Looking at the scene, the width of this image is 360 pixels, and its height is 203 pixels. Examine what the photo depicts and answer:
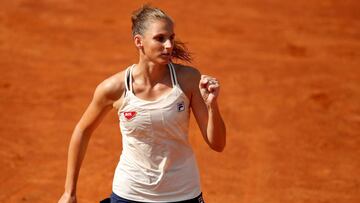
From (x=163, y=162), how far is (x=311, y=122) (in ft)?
19.6

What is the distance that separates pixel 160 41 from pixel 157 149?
0.70m

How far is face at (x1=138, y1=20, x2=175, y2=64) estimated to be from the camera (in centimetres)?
487

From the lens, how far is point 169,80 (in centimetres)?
500

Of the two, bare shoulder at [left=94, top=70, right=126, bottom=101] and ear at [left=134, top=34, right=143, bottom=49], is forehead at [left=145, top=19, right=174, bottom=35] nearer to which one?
ear at [left=134, top=34, right=143, bottom=49]

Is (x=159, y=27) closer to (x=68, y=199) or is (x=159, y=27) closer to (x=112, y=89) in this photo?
(x=112, y=89)

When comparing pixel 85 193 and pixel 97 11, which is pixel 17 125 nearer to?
pixel 85 193

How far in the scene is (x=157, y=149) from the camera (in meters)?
4.96

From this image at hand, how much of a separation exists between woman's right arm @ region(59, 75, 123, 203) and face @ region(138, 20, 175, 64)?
32cm

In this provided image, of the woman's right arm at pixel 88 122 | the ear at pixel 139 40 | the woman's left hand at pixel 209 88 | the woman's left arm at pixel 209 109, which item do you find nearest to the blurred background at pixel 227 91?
the woman's right arm at pixel 88 122

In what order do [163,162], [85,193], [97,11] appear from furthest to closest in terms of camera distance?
1. [97,11]
2. [85,193]
3. [163,162]

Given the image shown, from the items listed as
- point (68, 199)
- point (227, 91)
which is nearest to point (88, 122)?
point (68, 199)

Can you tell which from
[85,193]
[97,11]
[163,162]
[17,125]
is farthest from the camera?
[97,11]

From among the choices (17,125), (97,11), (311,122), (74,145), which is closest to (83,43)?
(97,11)

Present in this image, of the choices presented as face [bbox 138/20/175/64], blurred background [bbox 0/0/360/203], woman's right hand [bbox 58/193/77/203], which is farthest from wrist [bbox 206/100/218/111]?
blurred background [bbox 0/0/360/203]
